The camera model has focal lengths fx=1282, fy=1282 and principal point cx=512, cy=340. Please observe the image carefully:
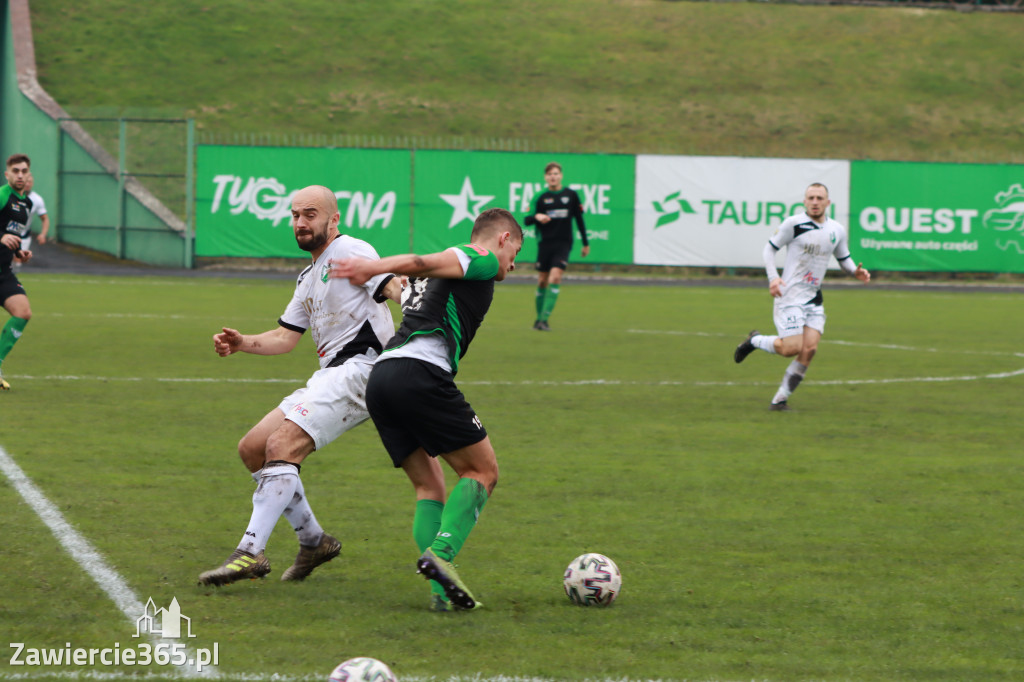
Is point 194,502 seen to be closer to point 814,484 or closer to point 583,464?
point 583,464

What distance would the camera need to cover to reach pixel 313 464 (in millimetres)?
8734

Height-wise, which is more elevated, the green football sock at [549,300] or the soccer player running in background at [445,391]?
the soccer player running in background at [445,391]

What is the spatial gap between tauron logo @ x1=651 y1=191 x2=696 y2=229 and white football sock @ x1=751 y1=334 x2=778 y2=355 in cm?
1880

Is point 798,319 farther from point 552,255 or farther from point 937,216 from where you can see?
point 937,216

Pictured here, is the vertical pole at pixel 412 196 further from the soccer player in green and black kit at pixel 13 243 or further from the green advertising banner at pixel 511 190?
the soccer player in green and black kit at pixel 13 243

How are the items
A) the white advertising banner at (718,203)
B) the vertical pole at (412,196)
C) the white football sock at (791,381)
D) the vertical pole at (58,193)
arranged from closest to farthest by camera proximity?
the white football sock at (791,381) < the vertical pole at (412,196) < the white advertising banner at (718,203) < the vertical pole at (58,193)

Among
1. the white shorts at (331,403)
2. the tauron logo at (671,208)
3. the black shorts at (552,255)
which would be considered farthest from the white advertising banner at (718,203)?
the white shorts at (331,403)

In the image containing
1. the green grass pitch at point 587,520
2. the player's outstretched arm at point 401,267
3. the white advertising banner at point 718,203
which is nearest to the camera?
the player's outstretched arm at point 401,267

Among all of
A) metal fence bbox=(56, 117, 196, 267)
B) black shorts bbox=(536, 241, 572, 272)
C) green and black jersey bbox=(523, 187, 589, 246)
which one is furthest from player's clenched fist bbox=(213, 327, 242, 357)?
metal fence bbox=(56, 117, 196, 267)

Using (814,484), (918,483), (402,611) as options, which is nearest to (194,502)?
(402,611)

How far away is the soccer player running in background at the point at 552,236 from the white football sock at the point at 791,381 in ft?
23.7

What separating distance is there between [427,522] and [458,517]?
282 millimetres

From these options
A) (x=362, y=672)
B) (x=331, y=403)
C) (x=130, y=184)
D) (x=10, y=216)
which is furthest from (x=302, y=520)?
(x=130, y=184)

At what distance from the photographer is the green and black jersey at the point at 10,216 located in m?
12.5
